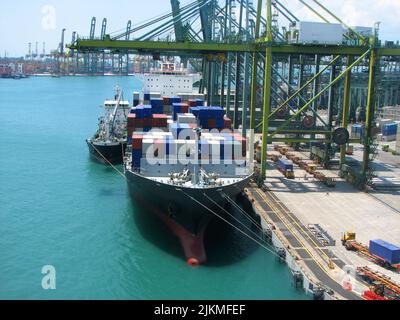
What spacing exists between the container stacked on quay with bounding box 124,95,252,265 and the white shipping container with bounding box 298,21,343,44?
27.9 feet

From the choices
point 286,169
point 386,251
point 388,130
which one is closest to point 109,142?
point 286,169

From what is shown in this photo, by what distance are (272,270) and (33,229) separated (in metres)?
13.3

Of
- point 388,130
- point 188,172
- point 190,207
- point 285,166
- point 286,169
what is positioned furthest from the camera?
A: point 388,130

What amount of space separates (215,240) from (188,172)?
3.75 meters

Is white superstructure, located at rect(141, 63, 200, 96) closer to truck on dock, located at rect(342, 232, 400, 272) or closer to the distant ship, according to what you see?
the distant ship

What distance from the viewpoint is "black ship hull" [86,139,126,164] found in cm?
4453

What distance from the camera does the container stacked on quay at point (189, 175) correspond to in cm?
2356

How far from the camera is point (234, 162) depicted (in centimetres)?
2728

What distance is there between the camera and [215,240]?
2517 cm

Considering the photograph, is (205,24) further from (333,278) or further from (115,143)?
(333,278)

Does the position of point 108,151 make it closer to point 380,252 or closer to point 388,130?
point 380,252

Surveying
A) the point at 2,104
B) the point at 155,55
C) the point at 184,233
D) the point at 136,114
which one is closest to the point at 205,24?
the point at 155,55

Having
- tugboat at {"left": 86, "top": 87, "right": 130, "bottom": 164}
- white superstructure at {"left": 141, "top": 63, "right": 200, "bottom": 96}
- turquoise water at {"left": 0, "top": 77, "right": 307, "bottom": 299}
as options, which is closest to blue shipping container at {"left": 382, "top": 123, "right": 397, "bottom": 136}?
white superstructure at {"left": 141, "top": 63, "right": 200, "bottom": 96}

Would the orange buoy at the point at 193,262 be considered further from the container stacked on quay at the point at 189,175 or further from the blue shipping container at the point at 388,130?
the blue shipping container at the point at 388,130
